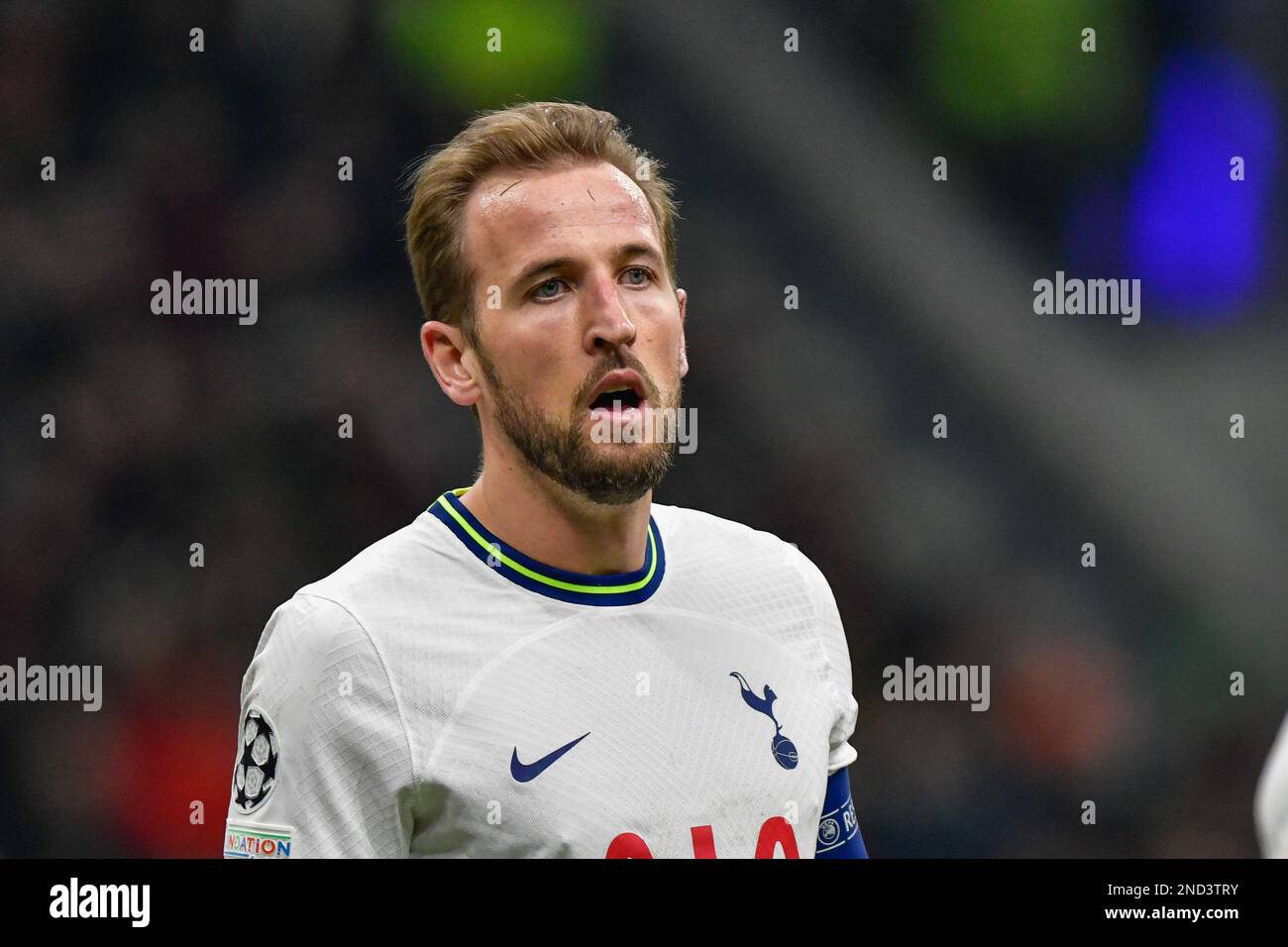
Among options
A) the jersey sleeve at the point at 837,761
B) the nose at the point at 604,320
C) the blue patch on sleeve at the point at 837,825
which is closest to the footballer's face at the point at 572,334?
the nose at the point at 604,320

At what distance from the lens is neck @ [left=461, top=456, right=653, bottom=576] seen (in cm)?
235

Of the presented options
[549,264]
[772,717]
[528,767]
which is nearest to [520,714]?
[528,767]

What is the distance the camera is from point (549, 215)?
235cm

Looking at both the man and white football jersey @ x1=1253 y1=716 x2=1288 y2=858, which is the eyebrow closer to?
the man

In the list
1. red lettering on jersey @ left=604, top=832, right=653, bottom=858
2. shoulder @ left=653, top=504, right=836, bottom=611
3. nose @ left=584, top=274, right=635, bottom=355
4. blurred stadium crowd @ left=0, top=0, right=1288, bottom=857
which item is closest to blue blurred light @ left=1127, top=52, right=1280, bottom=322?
blurred stadium crowd @ left=0, top=0, right=1288, bottom=857

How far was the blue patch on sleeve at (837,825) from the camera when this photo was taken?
2533 millimetres

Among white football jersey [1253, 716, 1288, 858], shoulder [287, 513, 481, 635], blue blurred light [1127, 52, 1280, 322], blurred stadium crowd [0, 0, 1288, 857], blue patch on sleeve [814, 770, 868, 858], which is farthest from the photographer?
blue blurred light [1127, 52, 1280, 322]

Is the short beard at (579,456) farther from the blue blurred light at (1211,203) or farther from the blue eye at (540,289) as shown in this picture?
the blue blurred light at (1211,203)

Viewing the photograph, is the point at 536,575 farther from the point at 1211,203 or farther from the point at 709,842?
the point at 1211,203

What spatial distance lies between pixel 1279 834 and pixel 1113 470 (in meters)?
4.67

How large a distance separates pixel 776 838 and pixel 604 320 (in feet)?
2.90

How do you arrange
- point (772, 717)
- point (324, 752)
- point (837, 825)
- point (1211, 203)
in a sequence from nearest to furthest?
point (324, 752)
point (772, 717)
point (837, 825)
point (1211, 203)

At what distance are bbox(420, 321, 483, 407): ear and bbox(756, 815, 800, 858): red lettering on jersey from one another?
86 centimetres

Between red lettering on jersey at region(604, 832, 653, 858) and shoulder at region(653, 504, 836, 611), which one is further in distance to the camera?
shoulder at region(653, 504, 836, 611)
